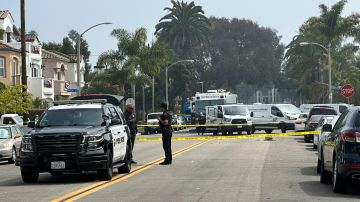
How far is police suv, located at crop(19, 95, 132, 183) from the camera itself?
16.2 metres

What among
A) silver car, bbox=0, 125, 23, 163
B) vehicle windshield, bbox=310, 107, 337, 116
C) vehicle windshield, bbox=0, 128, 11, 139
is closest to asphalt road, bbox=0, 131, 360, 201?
silver car, bbox=0, 125, 23, 163

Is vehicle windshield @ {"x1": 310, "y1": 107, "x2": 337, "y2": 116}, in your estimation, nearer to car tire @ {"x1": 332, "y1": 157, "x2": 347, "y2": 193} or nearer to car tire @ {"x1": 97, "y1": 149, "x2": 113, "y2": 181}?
car tire @ {"x1": 97, "y1": 149, "x2": 113, "y2": 181}

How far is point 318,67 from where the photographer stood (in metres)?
79.6

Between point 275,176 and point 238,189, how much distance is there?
3302 millimetres

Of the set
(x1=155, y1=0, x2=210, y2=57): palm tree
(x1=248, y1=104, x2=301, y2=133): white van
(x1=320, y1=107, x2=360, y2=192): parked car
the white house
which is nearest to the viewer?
(x1=320, y1=107, x2=360, y2=192): parked car

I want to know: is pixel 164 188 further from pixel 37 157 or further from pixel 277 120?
pixel 277 120

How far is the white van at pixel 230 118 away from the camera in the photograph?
48125 millimetres

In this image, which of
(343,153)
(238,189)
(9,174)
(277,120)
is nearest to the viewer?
(343,153)

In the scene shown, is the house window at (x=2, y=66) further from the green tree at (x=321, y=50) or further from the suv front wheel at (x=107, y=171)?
the suv front wheel at (x=107, y=171)

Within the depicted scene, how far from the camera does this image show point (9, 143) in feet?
85.0

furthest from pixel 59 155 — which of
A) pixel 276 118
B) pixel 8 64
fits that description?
pixel 8 64

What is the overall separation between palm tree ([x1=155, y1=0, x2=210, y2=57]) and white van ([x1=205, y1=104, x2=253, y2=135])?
5800cm

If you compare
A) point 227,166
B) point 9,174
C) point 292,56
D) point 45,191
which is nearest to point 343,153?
point 45,191

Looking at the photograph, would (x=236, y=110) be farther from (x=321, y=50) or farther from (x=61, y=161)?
(x=61, y=161)
